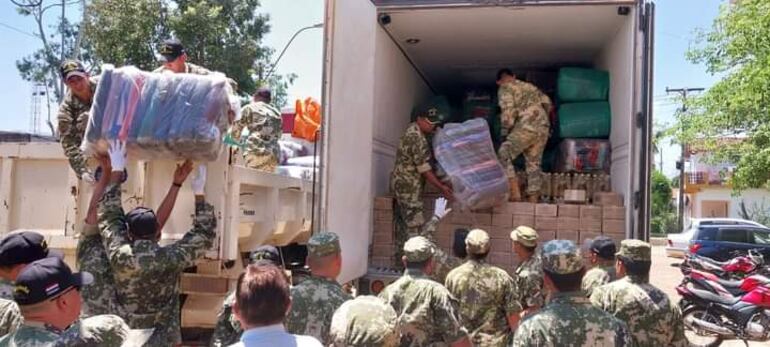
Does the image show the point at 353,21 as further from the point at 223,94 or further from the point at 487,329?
the point at 487,329

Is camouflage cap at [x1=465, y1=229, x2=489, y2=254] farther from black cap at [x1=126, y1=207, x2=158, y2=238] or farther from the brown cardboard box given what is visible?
black cap at [x1=126, y1=207, x2=158, y2=238]

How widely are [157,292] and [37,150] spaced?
4.43ft

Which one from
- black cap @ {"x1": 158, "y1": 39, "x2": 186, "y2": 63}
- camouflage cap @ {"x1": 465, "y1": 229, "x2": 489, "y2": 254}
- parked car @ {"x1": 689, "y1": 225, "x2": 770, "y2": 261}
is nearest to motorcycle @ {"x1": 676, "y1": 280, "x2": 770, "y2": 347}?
camouflage cap @ {"x1": 465, "y1": 229, "x2": 489, "y2": 254}

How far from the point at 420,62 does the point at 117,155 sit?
343 cm

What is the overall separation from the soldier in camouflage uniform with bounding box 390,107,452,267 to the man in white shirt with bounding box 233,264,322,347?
2781mm

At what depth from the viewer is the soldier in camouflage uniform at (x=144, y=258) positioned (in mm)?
2941

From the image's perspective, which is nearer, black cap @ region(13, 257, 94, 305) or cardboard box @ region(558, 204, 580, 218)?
black cap @ region(13, 257, 94, 305)

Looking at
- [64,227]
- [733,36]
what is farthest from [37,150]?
[733,36]

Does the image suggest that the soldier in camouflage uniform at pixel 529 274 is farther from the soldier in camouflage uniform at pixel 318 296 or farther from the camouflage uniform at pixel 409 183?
the soldier in camouflage uniform at pixel 318 296

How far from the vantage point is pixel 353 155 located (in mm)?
3906

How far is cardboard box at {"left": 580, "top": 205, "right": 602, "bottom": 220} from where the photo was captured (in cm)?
445

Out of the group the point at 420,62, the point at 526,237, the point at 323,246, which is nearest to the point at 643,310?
the point at 526,237

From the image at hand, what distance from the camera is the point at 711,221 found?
14.9 metres

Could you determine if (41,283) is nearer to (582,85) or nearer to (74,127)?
(74,127)
